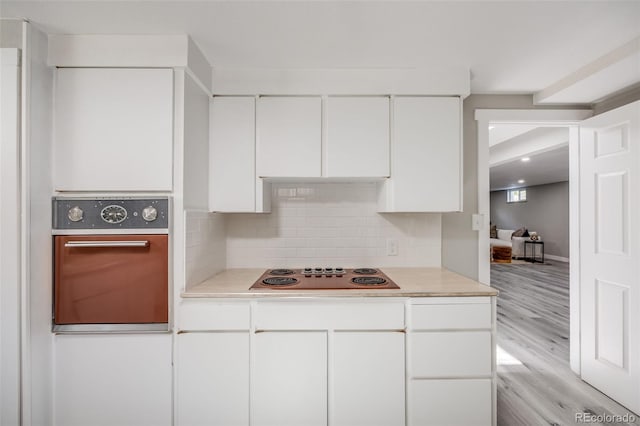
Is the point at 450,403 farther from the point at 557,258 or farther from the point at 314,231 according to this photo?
the point at 557,258

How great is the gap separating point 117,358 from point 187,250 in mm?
700

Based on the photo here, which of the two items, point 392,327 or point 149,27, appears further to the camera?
point 392,327

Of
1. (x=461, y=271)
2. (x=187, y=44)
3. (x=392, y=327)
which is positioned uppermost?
(x=187, y=44)

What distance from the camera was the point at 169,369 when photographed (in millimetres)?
1695

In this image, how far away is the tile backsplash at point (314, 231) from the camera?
95.3 inches

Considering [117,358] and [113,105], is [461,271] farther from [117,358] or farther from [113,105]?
[113,105]

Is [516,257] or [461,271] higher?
[461,271]

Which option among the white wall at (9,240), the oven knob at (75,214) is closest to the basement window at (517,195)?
the oven knob at (75,214)

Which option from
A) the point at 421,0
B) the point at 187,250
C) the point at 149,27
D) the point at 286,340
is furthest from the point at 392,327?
the point at 149,27

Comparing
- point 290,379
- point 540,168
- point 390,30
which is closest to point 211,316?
point 290,379

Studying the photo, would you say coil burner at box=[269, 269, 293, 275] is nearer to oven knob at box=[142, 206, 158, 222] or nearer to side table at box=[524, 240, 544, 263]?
oven knob at box=[142, 206, 158, 222]

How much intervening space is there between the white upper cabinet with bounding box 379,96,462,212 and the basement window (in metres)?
10.5

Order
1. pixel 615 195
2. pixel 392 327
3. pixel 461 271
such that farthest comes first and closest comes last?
pixel 461 271, pixel 615 195, pixel 392 327

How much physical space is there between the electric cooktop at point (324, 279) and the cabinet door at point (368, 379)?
0.93ft
